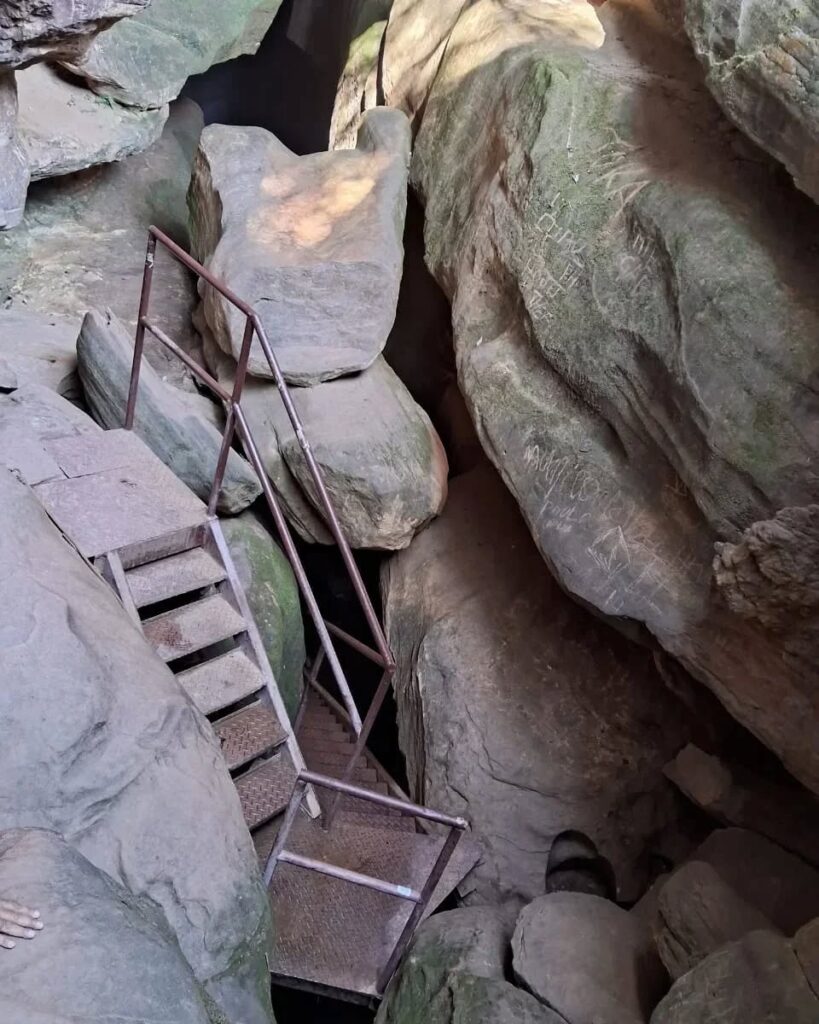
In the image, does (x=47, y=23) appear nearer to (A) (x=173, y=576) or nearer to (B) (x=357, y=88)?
(A) (x=173, y=576)

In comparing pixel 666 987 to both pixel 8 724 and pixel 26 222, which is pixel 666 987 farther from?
pixel 26 222

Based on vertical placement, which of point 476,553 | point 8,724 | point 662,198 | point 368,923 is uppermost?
point 662,198

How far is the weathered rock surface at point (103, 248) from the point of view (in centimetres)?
602

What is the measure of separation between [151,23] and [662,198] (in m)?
4.51

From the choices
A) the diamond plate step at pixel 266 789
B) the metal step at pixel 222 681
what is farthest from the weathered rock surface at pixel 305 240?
the diamond plate step at pixel 266 789

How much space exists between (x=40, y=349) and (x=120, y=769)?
318 cm

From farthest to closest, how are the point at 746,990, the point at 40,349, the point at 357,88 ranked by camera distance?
the point at 357,88 → the point at 40,349 → the point at 746,990

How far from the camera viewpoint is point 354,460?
186 inches

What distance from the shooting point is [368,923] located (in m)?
3.70

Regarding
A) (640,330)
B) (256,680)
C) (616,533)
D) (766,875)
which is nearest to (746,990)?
(766,875)

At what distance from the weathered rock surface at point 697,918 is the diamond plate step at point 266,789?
1492 millimetres

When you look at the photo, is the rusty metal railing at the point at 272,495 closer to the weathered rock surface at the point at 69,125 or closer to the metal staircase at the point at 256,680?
the metal staircase at the point at 256,680

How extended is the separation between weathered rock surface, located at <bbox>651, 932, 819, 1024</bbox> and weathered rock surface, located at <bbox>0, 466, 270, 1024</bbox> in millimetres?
1261

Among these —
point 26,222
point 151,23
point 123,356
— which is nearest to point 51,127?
point 26,222
